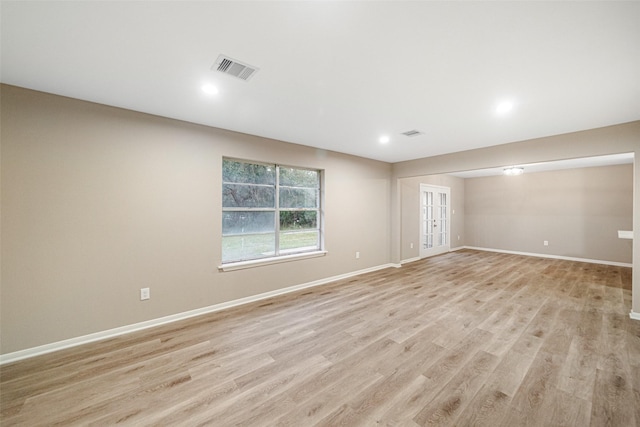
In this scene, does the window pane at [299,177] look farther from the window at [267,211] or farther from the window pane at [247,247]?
the window pane at [247,247]

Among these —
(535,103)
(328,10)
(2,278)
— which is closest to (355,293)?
(535,103)

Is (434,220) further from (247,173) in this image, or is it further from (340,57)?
(340,57)

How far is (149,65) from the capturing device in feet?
6.40

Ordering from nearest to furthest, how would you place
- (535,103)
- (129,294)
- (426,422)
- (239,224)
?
(426,422)
(535,103)
(129,294)
(239,224)

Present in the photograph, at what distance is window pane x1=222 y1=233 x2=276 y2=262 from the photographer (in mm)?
3582

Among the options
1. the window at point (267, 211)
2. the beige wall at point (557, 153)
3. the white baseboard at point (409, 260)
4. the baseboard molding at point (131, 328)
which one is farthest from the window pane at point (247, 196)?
the white baseboard at point (409, 260)

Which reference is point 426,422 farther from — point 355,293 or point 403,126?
point 403,126

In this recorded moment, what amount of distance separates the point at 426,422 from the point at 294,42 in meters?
2.67

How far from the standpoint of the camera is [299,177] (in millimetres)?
4387

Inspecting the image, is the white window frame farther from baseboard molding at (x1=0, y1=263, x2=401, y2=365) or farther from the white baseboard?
the white baseboard

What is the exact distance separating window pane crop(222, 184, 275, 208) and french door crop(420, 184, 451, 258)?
4802mm

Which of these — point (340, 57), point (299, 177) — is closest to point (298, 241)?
point (299, 177)

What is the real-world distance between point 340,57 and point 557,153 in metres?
3.83

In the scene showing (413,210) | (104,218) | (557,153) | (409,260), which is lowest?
(409,260)
